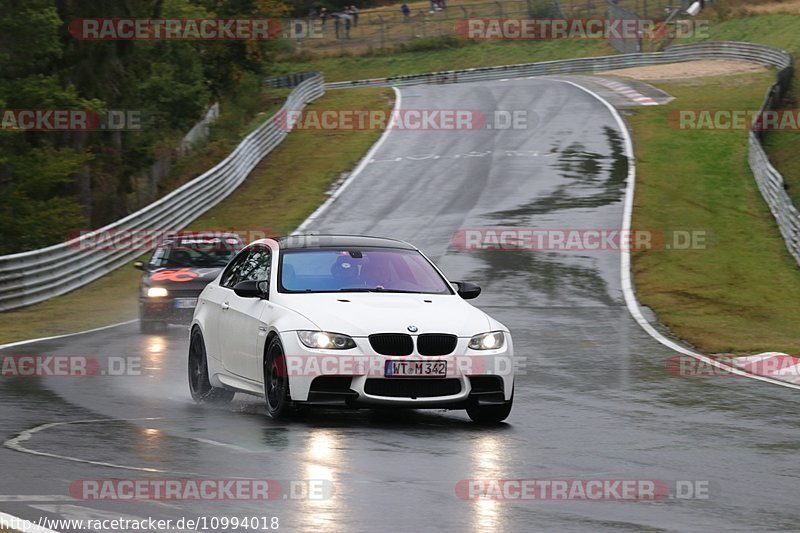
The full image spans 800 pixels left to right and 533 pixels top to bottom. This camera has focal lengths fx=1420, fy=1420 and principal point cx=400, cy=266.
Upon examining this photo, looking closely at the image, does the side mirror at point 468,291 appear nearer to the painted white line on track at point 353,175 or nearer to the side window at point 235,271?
the side window at point 235,271

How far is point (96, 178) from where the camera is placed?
159ft

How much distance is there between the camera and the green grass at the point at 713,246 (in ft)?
71.9

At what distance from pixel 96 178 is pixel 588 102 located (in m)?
19.9

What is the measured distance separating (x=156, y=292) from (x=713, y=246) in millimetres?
14957

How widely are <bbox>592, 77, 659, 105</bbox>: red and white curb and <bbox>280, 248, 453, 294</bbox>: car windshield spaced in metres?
44.1

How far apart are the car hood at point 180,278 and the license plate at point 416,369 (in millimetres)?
10506

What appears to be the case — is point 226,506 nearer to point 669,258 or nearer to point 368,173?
A: point 669,258

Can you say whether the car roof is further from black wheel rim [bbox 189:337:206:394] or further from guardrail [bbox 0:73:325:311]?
guardrail [bbox 0:73:325:311]

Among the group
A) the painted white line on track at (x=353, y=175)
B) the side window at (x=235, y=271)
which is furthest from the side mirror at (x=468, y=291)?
the painted white line on track at (x=353, y=175)

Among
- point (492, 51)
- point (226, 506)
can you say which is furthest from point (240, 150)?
point (492, 51)

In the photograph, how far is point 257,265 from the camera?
12266 millimetres

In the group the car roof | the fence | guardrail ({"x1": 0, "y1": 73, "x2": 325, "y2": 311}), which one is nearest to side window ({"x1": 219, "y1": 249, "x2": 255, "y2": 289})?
the car roof

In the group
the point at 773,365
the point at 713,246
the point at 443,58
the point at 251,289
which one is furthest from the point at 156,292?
the point at 443,58

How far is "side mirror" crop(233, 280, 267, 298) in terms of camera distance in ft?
37.8
